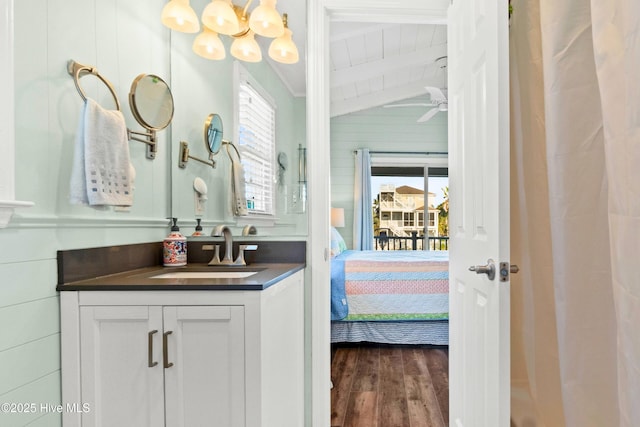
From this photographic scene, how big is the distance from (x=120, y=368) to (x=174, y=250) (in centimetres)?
62

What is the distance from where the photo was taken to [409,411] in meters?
2.11

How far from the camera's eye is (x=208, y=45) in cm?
187

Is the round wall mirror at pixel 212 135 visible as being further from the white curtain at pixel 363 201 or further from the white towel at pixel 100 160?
the white curtain at pixel 363 201

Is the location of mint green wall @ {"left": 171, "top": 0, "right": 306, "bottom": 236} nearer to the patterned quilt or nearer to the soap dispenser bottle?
the soap dispenser bottle

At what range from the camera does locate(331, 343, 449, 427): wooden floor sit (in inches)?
80.4

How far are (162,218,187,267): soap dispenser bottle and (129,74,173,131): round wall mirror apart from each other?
0.51 meters

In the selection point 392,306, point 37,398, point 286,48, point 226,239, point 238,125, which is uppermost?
point 286,48

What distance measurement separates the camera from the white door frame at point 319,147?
70.3 inches

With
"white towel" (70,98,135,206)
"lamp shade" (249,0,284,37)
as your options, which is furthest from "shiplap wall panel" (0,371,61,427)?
"lamp shade" (249,0,284,37)

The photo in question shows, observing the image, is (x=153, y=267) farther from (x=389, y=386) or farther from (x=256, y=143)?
(x=389, y=386)

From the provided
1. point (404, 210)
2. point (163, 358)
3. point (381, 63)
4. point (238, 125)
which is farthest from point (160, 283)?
point (404, 210)

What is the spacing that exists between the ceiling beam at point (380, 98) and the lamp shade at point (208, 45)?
357 centimetres

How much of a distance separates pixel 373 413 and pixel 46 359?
1660 mm

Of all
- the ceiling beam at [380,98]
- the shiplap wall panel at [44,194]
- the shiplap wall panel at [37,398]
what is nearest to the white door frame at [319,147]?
the shiplap wall panel at [44,194]
